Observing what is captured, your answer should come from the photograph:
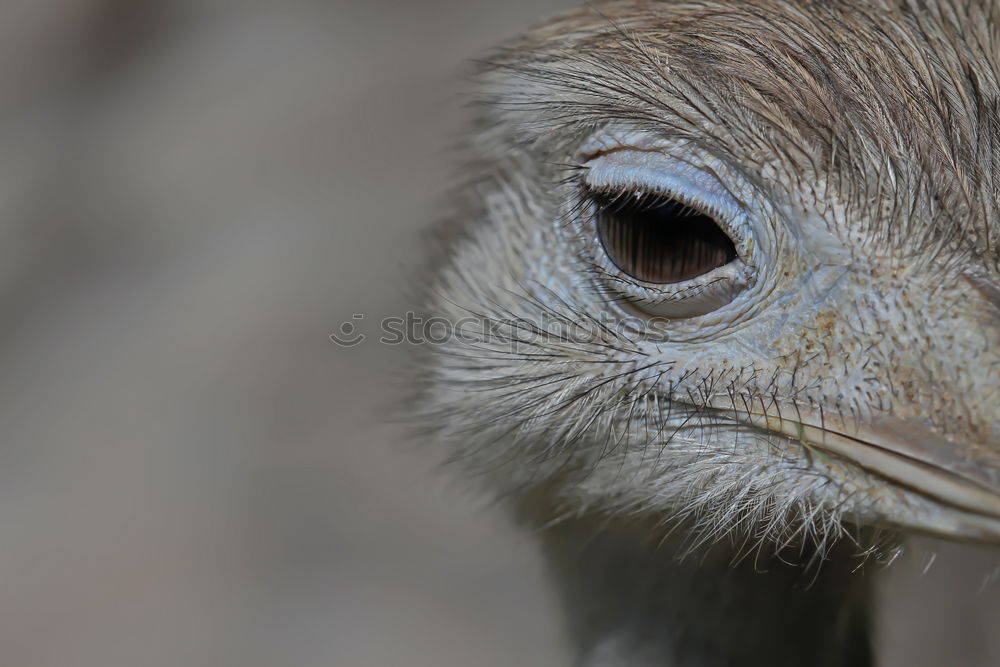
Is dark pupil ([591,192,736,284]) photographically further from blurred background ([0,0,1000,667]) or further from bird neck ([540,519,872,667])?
blurred background ([0,0,1000,667])

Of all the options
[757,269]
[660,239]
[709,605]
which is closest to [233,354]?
[709,605]

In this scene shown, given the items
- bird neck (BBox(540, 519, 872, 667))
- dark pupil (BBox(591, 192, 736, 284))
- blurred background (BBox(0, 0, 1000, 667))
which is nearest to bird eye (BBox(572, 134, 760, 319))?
dark pupil (BBox(591, 192, 736, 284))

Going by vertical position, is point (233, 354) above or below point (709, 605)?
above

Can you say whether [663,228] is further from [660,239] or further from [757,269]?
[757,269]

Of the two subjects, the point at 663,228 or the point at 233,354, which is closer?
the point at 663,228

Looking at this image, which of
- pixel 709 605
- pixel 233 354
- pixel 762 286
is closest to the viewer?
pixel 762 286

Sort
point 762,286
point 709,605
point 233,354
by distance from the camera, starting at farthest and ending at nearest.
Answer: point 233,354
point 709,605
point 762,286

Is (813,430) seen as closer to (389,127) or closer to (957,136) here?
(957,136)
